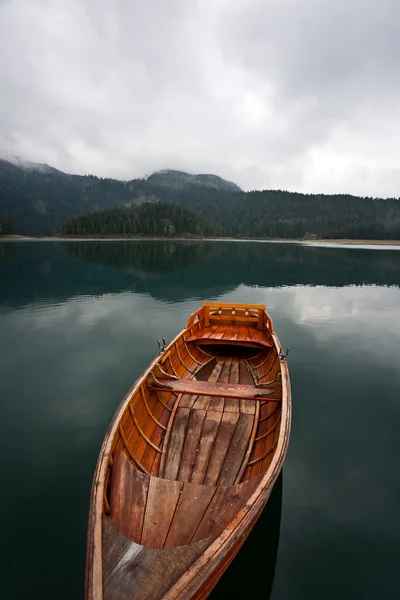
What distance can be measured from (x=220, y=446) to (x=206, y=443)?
40 cm

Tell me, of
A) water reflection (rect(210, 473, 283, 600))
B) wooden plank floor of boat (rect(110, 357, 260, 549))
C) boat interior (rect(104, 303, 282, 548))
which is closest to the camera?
wooden plank floor of boat (rect(110, 357, 260, 549))

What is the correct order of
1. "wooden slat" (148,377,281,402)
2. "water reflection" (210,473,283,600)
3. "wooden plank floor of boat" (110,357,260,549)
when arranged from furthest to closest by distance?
"wooden slat" (148,377,281,402)
"water reflection" (210,473,283,600)
"wooden plank floor of boat" (110,357,260,549)

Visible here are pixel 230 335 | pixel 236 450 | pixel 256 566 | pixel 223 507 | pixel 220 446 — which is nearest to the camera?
pixel 223 507

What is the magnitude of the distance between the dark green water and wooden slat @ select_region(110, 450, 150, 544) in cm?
233

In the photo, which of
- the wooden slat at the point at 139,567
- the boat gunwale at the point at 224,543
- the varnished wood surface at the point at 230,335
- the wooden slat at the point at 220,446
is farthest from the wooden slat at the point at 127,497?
the varnished wood surface at the point at 230,335

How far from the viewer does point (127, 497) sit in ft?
18.1

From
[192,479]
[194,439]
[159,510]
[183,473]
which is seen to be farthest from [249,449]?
[159,510]

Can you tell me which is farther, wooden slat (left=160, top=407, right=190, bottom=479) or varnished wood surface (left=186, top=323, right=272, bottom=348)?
varnished wood surface (left=186, top=323, right=272, bottom=348)

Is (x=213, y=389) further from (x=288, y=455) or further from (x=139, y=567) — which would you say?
(x=139, y=567)

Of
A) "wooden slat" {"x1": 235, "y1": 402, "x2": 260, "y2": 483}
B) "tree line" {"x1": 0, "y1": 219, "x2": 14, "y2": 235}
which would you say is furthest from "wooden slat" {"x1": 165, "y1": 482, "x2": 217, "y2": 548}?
"tree line" {"x1": 0, "y1": 219, "x2": 14, "y2": 235}

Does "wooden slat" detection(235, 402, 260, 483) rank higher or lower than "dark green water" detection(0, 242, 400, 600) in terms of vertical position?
higher

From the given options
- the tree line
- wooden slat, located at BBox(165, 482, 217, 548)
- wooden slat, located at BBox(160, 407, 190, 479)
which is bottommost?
wooden slat, located at BBox(160, 407, 190, 479)

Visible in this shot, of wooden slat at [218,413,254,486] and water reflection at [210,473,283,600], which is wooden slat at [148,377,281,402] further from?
water reflection at [210,473,283,600]

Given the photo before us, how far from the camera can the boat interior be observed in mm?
5277
